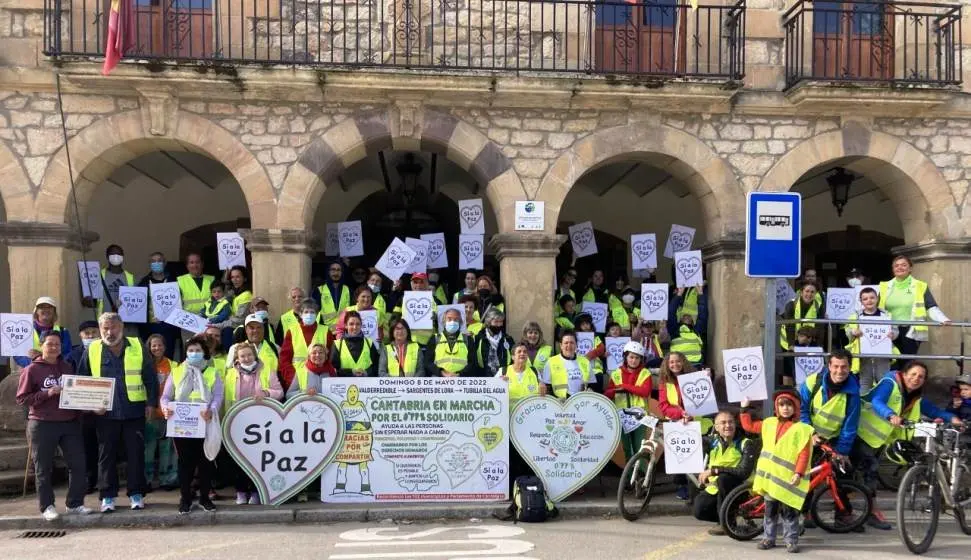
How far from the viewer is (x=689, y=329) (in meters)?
9.51

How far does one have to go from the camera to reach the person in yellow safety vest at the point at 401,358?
7875mm

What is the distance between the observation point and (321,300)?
943cm

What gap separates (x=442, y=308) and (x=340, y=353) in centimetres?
145

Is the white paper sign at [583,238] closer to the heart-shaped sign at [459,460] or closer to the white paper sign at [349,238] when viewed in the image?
the white paper sign at [349,238]

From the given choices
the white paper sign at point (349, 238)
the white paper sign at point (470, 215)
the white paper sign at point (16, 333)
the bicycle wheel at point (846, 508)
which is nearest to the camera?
the bicycle wheel at point (846, 508)

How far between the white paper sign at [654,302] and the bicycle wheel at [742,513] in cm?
337

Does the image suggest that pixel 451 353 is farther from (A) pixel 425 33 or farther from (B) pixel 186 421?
(A) pixel 425 33

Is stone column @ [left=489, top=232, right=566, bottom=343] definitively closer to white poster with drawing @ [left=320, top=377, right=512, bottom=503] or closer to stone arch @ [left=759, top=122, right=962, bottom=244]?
white poster with drawing @ [left=320, top=377, right=512, bottom=503]

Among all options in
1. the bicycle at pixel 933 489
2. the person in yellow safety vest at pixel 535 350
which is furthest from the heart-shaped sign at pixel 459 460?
the bicycle at pixel 933 489

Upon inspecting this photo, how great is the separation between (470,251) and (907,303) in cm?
500

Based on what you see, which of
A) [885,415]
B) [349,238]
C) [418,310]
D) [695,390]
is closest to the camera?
[885,415]

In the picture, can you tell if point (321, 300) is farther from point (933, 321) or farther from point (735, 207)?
point (933, 321)

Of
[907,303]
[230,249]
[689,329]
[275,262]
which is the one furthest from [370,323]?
[907,303]

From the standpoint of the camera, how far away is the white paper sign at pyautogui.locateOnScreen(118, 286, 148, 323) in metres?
9.15
